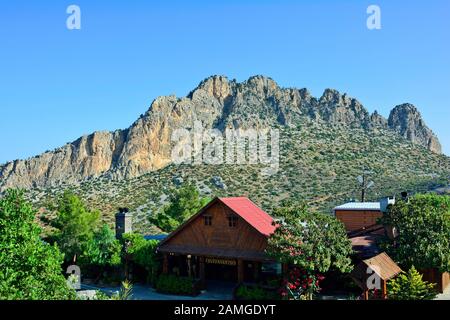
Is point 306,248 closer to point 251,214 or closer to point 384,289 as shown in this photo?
point 384,289

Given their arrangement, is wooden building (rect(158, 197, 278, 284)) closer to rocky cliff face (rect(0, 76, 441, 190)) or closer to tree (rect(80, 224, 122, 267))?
tree (rect(80, 224, 122, 267))

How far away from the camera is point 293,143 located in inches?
3553

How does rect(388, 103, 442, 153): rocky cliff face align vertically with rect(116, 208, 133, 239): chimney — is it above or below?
above

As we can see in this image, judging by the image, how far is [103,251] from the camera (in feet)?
108

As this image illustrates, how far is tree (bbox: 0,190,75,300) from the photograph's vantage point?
12.3m

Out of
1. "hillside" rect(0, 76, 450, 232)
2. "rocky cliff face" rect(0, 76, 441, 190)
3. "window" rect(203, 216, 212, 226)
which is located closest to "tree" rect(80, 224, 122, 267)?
"window" rect(203, 216, 212, 226)

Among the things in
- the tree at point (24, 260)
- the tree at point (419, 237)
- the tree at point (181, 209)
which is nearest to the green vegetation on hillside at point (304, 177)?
the tree at point (181, 209)

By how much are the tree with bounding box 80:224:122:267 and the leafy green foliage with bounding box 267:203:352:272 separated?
11867 millimetres

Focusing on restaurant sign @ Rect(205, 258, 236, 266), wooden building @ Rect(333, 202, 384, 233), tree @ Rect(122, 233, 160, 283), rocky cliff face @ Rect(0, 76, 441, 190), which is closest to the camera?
restaurant sign @ Rect(205, 258, 236, 266)

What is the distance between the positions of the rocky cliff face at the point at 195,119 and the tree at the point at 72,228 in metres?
58.6

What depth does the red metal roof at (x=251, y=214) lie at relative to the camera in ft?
90.5

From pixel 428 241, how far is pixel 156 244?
633 inches

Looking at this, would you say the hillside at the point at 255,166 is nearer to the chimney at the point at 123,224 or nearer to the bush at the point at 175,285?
the chimney at the point at 123,224
